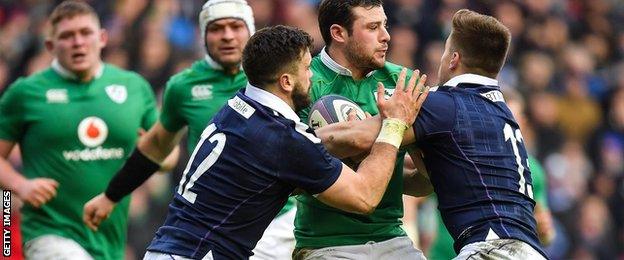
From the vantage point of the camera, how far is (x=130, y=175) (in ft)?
30.3

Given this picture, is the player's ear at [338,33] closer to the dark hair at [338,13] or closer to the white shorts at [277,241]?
the dark hair at [338,13]

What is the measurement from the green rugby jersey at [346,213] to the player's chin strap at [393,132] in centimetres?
49

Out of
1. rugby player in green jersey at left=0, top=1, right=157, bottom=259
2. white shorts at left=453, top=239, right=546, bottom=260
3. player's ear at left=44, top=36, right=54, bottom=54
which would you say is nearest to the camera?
white shorts at left=453, top=239, right=546, bottom=260

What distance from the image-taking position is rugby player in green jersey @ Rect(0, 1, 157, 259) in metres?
9.66

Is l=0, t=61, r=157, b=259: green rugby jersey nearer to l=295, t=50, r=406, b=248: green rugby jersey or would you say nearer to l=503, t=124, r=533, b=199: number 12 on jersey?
l=295, t=50, r=406, b=248: green rugby jersey

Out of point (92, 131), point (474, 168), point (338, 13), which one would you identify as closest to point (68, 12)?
point (92, 131)

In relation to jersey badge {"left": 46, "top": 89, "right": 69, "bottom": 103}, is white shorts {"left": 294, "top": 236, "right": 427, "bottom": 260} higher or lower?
lower

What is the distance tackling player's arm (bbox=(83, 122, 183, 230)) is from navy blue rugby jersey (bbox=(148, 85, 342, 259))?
7.61 feet

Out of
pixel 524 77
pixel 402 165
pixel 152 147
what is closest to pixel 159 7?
pixel 524 77

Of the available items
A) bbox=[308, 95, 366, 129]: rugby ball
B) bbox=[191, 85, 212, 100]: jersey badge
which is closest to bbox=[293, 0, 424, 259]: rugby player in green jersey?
bbox=[308, 95, 366, 129]: rugby ball

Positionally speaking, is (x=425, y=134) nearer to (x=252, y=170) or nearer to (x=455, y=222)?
(x=455, y=222)

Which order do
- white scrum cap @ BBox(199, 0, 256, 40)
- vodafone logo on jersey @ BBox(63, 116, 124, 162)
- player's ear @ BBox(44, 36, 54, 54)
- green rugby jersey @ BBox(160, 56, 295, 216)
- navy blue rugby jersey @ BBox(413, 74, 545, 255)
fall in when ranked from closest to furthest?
navy blue rugby jersey @ BBox(413, 74, 545, 255) < green rugby jersey @ BBox(160, 56, 295, 216) < white scrum cap @ BBox(199, 0, 256, 40) < vodafone logo on jersey @ BBox(63, 116, 124, 162) < player's ear @ BBox(44, 36, 54, 54)

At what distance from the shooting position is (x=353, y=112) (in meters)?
7.39

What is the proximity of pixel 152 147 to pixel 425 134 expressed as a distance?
2849mm
